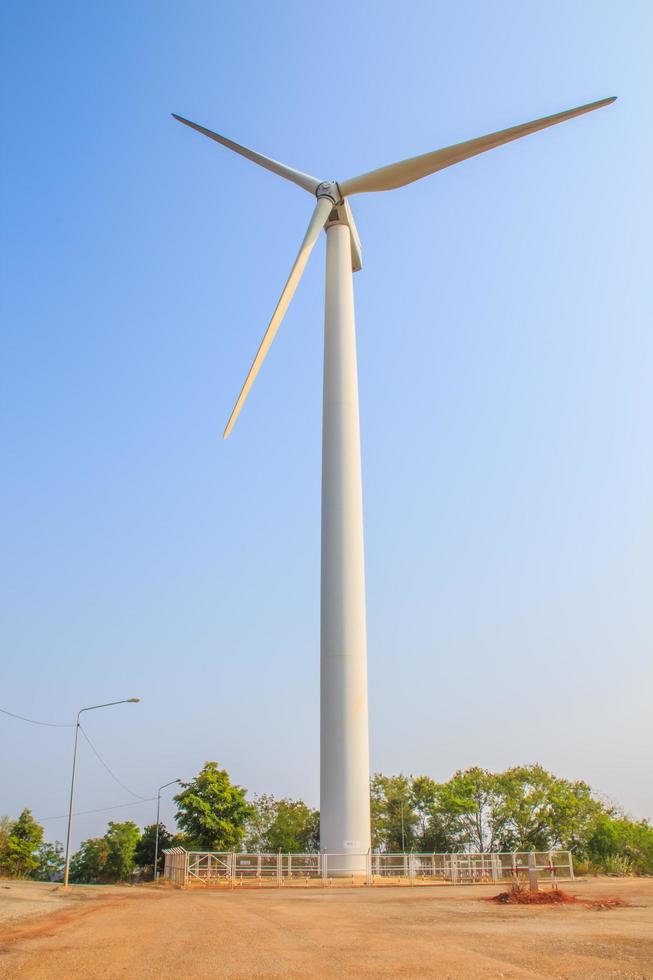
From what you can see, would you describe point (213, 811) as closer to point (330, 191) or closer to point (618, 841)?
point (618, 841)

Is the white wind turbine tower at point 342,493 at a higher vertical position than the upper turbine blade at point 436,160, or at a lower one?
lower

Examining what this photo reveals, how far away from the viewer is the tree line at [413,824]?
2840 inches

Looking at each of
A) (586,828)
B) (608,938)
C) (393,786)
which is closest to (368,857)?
(608,938)

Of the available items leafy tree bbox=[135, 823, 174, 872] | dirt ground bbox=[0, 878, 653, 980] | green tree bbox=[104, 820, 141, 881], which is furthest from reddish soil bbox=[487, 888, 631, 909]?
green tree bbox=[104, 820, 141, 881]

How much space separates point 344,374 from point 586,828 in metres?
65.4

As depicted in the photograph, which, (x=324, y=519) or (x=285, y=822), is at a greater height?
(x=324, y=519)

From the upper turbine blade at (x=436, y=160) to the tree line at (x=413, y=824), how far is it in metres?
54.0

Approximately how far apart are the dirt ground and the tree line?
5190 cm

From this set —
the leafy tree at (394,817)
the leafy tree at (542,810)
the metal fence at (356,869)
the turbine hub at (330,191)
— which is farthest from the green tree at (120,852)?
the turbine hub at (330,191)

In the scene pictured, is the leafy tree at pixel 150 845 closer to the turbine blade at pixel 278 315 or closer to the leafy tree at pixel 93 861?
the leafy tree at pixel 93 861

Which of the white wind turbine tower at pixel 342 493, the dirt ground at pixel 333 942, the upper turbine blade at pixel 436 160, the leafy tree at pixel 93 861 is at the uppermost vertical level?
the upper turbine blade at pixel 436 160

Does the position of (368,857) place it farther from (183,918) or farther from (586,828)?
(586,828)

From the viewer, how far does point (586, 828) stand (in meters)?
84.4

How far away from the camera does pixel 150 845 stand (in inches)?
4395
